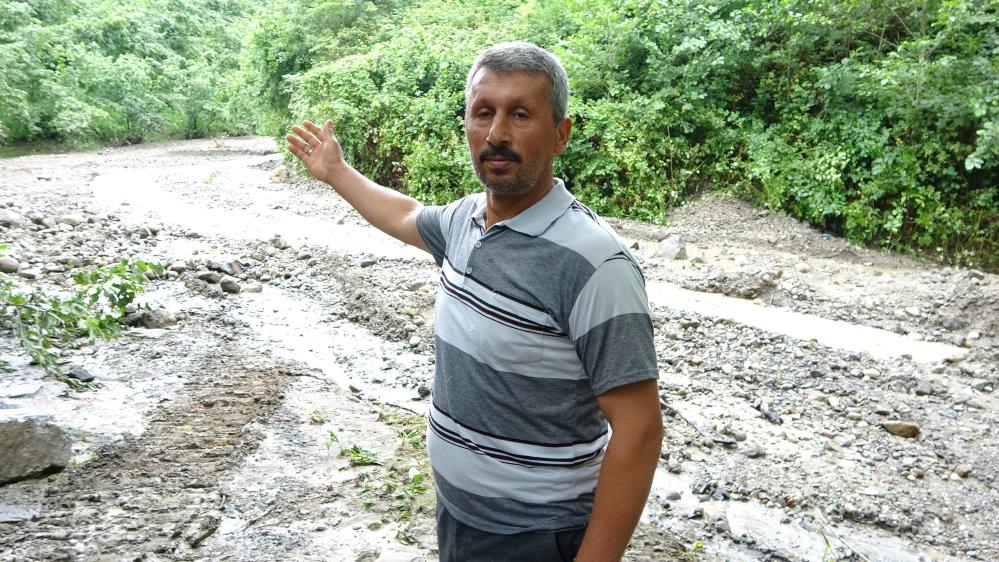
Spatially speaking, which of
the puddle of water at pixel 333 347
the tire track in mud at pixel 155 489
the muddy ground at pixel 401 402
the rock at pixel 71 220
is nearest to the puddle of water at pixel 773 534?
the muddy ground at pixel 401 402

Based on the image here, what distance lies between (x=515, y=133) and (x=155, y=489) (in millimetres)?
2855

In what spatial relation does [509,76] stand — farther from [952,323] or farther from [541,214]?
[952,323]

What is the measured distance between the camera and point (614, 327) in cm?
142

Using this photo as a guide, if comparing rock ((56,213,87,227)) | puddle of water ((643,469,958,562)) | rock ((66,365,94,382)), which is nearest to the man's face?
puddle of water ((643,469,958,562))

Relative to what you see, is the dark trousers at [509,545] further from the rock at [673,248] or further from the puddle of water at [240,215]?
the rock at [673,248]

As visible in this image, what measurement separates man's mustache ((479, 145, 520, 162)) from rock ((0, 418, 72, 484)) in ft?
9.96

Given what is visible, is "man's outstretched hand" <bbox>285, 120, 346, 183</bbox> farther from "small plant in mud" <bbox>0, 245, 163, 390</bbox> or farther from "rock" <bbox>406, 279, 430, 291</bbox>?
"rock" <bbox>406, 279, 430, 291</bbox>

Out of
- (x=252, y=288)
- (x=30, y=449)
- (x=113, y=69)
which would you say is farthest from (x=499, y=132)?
(x=113, y=69)

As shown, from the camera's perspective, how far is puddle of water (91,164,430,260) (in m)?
9.52

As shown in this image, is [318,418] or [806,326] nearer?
[318,418]

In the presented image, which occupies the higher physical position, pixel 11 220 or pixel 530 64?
pixel 530 64

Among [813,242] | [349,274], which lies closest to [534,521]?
[349,274]

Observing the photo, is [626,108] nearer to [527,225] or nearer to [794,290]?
[794,290]

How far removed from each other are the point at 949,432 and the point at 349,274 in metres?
5.66
